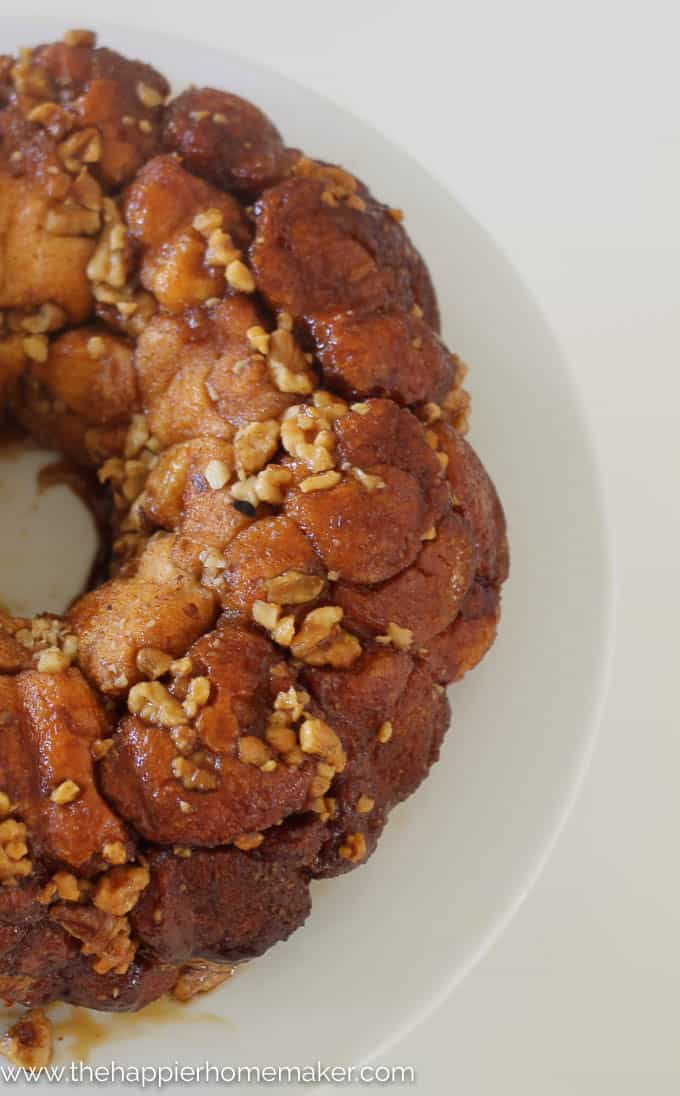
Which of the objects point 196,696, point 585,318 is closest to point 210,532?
point 196,696

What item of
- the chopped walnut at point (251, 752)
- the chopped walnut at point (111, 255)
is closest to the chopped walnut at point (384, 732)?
the chopped walnut at point (251, 752)

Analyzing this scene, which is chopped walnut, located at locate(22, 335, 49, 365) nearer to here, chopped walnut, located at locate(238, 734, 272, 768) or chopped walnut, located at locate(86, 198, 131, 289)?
chopped walnut, located at locate(86, 198, 131, 289)

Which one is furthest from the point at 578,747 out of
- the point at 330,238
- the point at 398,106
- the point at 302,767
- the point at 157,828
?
the point at 398,106

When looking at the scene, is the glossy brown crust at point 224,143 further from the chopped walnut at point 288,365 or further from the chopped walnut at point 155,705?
the chopped walnut at point 155,705

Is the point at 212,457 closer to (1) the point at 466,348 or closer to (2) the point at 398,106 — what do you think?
(1) the point at 466,348

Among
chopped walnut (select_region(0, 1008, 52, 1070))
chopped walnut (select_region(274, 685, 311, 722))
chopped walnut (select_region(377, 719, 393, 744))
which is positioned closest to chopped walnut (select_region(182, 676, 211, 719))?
chopped walnut (select_region(274, 685, 311, 722))
